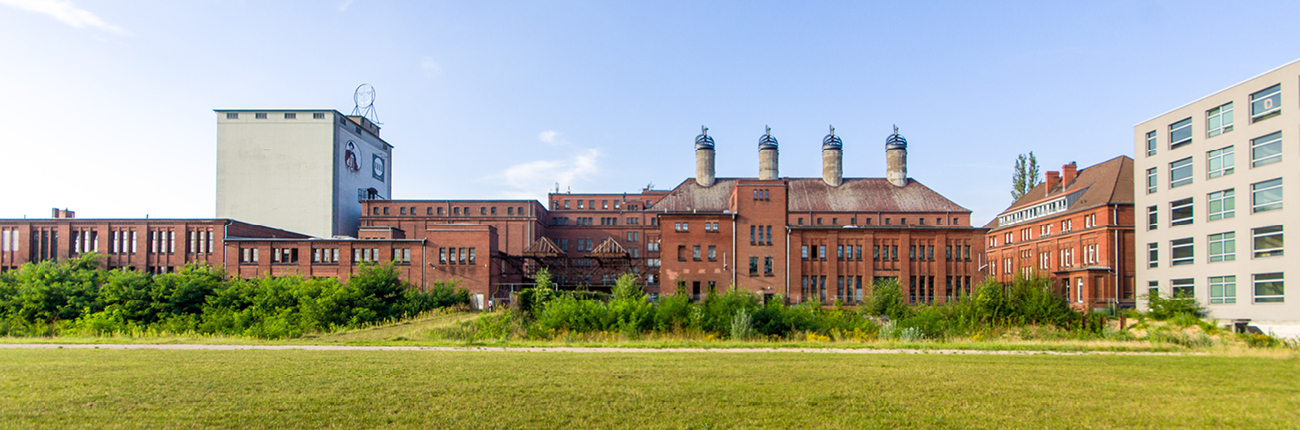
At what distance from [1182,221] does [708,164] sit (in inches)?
1883

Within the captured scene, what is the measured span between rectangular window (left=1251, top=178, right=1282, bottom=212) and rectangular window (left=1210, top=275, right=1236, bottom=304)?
406cm

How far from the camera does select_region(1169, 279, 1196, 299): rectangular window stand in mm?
42594

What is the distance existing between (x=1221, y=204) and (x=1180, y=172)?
3.97m

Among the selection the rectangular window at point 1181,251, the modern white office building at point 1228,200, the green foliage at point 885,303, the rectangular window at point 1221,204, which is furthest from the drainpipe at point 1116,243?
the green foliage at point 885,303

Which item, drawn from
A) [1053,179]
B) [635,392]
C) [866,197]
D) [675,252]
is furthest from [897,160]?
[635,392]

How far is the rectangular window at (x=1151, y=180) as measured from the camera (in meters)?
47.5

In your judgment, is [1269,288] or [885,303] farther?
[885,303]

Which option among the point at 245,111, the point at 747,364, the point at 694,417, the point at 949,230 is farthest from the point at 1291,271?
the point at 245,111

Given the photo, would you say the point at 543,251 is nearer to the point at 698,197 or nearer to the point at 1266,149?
the point at 698,197

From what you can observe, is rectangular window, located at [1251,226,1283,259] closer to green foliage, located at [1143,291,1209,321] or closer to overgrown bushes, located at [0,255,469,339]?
green foliage, located at [1143,291,1209,321]

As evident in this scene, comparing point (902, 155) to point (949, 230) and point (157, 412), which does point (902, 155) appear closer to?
point (949, 230)

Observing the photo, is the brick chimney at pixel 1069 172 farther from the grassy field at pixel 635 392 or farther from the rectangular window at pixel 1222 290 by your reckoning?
the grassy field at pixel 635 392

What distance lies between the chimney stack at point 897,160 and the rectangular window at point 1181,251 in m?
38.9

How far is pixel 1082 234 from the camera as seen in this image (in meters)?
59.8
